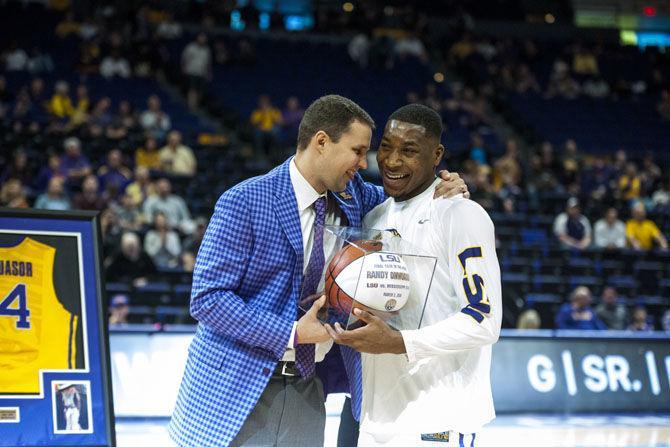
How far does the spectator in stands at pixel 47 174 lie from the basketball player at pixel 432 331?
9.33 metres

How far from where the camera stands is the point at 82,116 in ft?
48.1

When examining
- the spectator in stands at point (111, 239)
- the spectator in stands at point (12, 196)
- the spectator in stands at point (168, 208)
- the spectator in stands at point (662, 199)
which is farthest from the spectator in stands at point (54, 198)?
the spectator in stands at point (662, 199)

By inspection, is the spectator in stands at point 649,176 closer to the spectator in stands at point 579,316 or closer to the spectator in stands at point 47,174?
the spectator in stands at point 579,316

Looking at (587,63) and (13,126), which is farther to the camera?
(587,63)

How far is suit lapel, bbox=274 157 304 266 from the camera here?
349 cm

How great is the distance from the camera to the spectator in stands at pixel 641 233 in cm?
1505

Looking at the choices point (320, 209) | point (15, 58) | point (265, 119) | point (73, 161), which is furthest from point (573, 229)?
point (320, 209)

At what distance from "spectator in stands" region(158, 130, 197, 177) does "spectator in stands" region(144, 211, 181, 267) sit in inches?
88.0

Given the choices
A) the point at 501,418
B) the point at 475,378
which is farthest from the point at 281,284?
the point at 501,418

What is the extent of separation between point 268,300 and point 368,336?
395mm

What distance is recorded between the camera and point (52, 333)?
316 centimetres

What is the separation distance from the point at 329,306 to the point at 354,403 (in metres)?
0.46

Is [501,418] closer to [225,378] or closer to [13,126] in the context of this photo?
[225,378]

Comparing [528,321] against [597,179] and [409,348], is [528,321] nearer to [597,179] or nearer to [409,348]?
[597,179]
